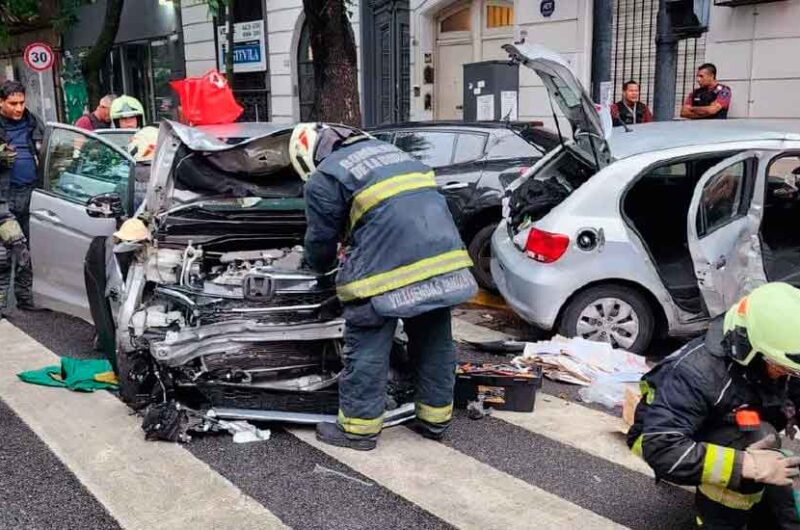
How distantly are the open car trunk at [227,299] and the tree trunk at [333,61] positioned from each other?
182 inches

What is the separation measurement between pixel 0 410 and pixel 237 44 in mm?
15168

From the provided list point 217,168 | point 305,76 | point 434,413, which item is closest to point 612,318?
point 434,413

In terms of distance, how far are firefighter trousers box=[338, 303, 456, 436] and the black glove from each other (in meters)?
3.95

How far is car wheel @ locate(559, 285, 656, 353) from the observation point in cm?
545

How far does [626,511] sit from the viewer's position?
3539mm

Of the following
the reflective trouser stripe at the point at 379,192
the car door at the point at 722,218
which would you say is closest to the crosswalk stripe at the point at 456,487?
the reflective trouser stripe at the point at 379,192

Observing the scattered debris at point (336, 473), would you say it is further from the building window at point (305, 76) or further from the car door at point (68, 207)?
the building window at point (305, 76)

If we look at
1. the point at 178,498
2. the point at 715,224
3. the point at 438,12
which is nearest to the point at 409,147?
the point at 715,224

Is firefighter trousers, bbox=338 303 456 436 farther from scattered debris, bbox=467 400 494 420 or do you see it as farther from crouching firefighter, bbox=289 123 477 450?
scattered debris, bbox=467 400 494 420

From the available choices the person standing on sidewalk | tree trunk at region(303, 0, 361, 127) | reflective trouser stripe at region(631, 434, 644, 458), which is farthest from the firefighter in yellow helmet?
reflective trouser stripe at region(631, 434, 644, 458)

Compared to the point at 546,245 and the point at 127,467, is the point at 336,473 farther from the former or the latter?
the point at 546,245

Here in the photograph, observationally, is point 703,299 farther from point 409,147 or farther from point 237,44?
point 237,44

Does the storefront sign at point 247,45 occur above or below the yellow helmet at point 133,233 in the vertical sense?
above

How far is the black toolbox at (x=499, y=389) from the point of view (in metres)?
4.63
